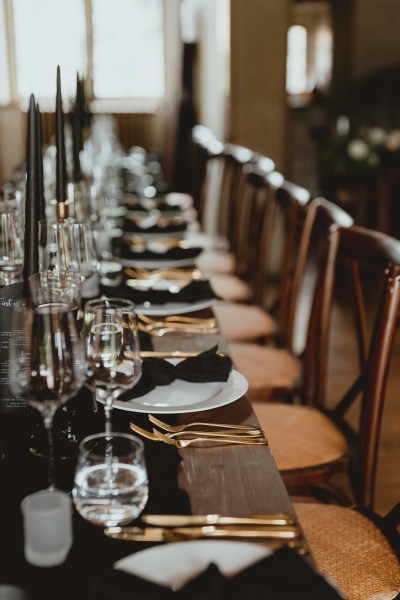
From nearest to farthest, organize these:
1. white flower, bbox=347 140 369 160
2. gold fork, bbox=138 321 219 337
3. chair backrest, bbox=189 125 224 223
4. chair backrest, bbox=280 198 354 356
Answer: gold fork, bbox=138 321 219 337
chair backrest, bbox=280 198 354 356
chair backrest, bbox=189 125 224 223
white flower, bbox=347 140 369 160

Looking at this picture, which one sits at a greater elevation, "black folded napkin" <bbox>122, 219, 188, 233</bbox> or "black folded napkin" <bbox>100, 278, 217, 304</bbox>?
"black folded napkin" <bbox>100, 278, 217, 304</bbox>

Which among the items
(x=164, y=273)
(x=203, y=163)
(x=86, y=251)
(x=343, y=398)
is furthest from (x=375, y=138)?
(x=86, y=251)

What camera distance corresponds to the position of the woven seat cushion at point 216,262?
12.3 feet

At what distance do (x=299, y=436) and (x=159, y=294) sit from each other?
0.50 meters

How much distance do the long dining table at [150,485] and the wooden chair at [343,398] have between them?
0.41 meters

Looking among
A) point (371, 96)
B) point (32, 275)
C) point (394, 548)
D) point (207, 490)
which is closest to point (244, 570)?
point (207, 490)

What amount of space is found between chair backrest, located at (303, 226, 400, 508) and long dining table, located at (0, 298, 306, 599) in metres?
0.41

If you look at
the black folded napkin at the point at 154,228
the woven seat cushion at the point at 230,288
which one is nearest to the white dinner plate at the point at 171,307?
the black folded napkin at the point at 154,228

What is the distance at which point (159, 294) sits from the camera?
1882mm

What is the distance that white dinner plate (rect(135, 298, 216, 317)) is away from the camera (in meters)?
1.80

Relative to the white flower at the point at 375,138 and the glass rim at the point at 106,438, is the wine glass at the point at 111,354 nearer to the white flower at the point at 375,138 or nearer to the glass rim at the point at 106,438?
the glass rim at the point at 106,438

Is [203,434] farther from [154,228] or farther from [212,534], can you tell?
[154,228]

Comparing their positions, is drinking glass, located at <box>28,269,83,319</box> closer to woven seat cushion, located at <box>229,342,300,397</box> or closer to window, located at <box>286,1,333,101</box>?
woven seat cushion, located at <box>229,342,300,397</box>

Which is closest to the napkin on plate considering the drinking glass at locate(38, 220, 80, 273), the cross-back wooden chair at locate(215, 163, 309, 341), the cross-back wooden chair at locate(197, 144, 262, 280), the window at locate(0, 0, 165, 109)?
the cross-back wooden chair at locate(215, 163, 309, 341)
